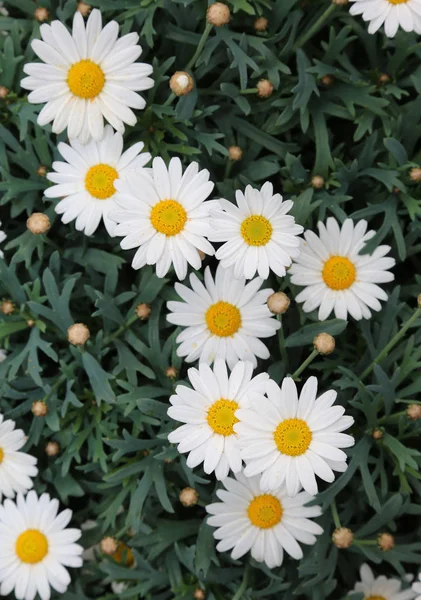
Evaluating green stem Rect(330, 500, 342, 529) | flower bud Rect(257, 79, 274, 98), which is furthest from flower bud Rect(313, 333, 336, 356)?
flower bud Rect(257, 79, 274, 98)

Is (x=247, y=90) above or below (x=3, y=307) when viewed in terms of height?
above

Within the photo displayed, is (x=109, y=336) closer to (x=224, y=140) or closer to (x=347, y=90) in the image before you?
(x=224, y=140)

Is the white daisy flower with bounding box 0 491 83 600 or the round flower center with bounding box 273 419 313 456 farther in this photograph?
the white daisy flower with bounding box 0 491 83 600

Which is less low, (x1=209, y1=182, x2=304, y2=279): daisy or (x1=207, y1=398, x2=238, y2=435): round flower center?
(x1=209, y1=182, x2=304, y2=279): daisy

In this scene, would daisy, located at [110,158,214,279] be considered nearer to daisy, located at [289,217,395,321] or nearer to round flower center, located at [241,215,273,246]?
round flower center, located at [241,215,273,246]

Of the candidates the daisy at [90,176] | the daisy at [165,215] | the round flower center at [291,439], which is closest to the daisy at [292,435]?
the round flower center at [291,439]

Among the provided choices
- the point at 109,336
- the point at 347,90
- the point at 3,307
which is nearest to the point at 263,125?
the point at 347,90
